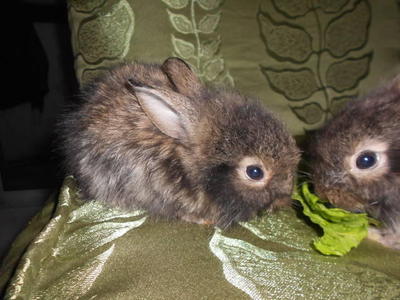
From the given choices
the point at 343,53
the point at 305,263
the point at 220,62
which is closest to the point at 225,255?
the point at 305,263

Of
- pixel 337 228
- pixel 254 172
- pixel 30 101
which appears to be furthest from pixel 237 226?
pixel 30 101

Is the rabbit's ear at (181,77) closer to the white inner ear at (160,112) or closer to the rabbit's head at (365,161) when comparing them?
the white inner ear at (160,112)

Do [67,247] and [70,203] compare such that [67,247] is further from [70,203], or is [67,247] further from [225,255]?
[225,255]

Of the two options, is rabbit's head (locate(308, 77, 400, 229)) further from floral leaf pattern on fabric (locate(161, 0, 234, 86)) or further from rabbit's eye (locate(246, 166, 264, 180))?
floral leaf pattern on fabric (locate(161, 0, 234, 86))


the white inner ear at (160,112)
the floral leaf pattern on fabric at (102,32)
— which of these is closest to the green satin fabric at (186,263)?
the white inner ear at (160,112)

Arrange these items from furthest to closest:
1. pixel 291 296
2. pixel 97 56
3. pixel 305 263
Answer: pixel 97 56 < pixel 305 263 < pixel 291 296

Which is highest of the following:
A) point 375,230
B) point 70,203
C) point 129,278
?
point 375,230
